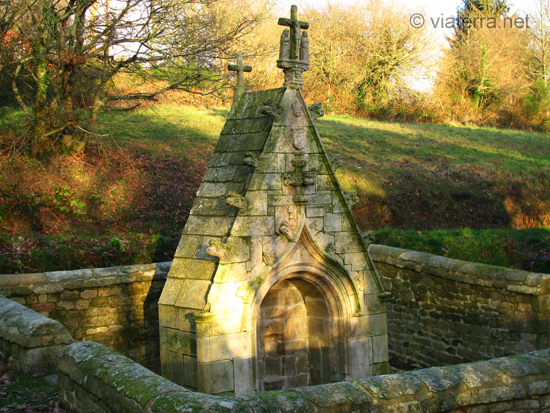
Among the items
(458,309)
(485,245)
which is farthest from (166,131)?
(458,309)

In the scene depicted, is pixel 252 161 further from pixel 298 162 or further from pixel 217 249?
pixel 217 249

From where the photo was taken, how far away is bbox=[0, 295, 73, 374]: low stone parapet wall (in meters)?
6.95

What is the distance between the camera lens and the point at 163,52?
48.9 ft

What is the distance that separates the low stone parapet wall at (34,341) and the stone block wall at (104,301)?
61.6 inches

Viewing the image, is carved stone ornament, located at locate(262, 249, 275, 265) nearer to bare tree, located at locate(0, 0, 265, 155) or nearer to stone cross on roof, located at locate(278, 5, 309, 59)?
stone cross on roof, located at locate(278, 5, 309, 59)

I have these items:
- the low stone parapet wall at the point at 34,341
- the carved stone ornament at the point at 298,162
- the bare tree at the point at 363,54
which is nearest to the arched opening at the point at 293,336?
the carved stone ornament at the point at 298,162

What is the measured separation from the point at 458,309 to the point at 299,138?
16.5 feet

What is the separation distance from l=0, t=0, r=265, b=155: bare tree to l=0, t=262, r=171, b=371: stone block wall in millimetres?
6259

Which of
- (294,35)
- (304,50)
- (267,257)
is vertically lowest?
(267,257)

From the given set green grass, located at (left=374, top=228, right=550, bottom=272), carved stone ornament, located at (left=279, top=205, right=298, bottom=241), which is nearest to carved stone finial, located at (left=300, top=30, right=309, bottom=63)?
carved stone ornament, located at (left=279, top=205, right=298, bottom=241)

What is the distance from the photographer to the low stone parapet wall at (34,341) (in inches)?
273

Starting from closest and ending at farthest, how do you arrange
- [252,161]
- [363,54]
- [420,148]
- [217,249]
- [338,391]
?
1. [338,391]
2. [217,249]
3. [252,161]
4. [420,148]
5. [363,54]

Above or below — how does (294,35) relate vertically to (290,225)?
above

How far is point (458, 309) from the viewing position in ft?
33.6
